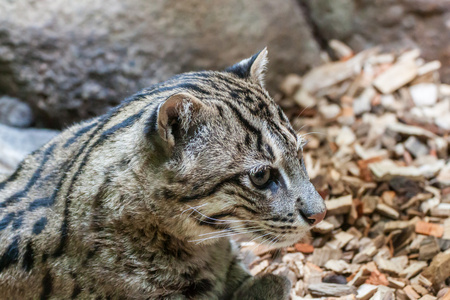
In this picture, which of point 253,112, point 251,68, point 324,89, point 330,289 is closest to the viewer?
point 253,112

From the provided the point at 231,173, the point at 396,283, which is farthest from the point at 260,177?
the point at 396,283

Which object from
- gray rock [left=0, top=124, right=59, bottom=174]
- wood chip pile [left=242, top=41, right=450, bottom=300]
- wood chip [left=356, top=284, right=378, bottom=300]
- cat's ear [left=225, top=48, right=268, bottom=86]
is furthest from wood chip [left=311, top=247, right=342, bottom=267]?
gray rock [left=0, top=124, right=59, bottom=174]

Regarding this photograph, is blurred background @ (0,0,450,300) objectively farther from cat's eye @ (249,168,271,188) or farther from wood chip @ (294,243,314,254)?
cat's eye @ (249,168,271,188)

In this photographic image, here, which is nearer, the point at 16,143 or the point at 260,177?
the point at 260,177

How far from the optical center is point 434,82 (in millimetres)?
6906

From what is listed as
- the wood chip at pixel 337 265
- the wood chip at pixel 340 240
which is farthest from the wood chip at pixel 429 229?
the wood chip at pixel 337 265

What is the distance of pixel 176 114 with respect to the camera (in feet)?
10.3

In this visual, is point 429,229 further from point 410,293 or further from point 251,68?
point 251,68

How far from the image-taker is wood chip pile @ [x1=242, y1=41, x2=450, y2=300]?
4.29 meters

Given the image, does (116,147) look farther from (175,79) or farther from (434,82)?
(434,82)

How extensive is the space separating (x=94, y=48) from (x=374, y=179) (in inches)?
147

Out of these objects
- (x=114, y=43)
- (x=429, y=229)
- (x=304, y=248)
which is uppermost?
(x=114, y=43)

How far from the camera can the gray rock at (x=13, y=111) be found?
6512 millimetres

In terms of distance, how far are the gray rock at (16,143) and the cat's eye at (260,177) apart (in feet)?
10.2
